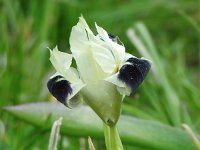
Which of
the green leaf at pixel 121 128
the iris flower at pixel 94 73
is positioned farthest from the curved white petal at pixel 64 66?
the green leaf at pixel 121 128

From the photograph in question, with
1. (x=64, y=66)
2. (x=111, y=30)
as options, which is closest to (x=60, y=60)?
(x=64, y=66)

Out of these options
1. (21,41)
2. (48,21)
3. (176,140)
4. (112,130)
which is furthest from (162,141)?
(48,21)

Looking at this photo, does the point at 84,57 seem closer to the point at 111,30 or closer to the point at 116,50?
the point at 116,50

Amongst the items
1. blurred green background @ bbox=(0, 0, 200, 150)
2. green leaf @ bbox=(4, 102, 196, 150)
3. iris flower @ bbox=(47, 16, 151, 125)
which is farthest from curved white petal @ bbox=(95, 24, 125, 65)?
blurred green background @ bbox=(0, 0, 200, 150)

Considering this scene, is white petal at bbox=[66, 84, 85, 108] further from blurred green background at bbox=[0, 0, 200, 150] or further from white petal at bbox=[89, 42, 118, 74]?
blurred green background at bbox=[0, 0, 200, 150]

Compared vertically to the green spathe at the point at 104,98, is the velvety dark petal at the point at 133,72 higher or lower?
higher

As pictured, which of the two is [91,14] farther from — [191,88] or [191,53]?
[191,88]

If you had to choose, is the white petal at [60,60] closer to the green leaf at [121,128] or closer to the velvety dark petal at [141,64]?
the velvety dark petal at [141,64]
